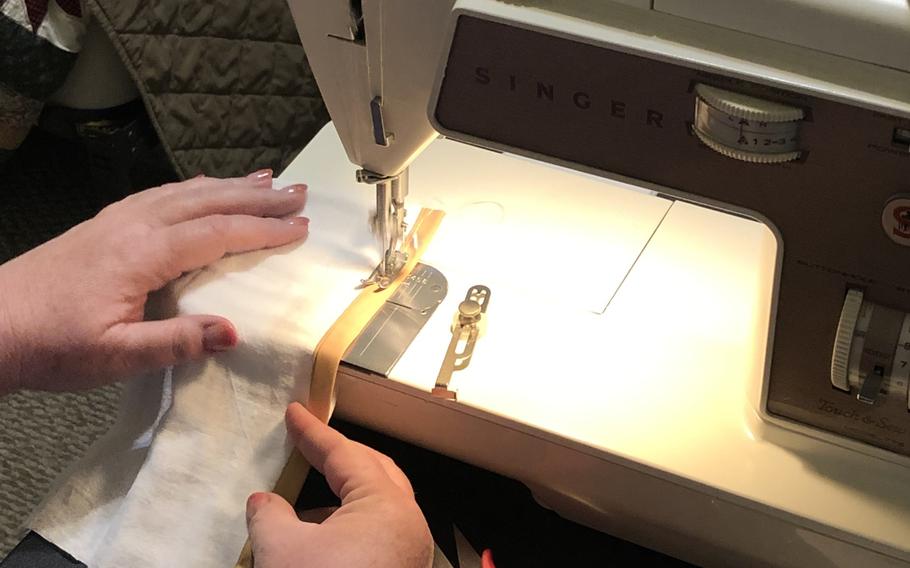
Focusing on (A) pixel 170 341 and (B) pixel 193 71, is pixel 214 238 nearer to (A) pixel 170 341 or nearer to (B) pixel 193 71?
(A) pixel 170 341

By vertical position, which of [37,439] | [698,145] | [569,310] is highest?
[698,145]

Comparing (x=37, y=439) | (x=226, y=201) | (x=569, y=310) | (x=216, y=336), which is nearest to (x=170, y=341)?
(x=216, y=336)

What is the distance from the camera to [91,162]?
1.33 m

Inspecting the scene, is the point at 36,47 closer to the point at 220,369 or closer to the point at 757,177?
the point at 220,369

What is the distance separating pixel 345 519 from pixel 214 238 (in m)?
0.24

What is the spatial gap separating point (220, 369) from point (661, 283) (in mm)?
347

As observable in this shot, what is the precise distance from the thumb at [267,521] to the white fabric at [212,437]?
0.02 meters

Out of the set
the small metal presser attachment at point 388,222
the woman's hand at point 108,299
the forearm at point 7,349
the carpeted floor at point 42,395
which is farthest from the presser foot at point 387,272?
the carpeted floor at point 42,395

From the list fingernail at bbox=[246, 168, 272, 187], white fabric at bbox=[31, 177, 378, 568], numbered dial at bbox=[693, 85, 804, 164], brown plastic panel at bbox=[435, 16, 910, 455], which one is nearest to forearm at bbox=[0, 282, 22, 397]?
white fabric at bbox=[31, 177, 378, 568]

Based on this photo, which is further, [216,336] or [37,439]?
[37,439]

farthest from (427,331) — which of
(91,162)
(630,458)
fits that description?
(91,162)

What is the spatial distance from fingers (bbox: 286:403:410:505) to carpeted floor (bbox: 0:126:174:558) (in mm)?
514

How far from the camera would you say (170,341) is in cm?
67

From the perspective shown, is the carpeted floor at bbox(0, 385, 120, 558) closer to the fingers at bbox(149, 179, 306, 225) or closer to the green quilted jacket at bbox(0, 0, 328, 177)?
the green quilted jacket at bbox(0, 0, 328, 177)
